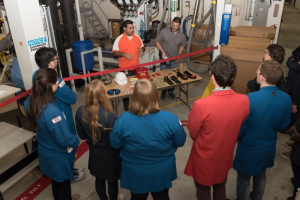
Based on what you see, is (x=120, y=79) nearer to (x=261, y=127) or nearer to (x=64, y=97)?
(x=64, y=97)

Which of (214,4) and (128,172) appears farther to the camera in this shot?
(214,4)

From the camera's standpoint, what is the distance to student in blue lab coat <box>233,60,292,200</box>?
2.09 m

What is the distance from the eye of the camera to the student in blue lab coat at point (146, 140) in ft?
5.91

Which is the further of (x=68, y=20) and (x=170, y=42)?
(x=68, y=20)

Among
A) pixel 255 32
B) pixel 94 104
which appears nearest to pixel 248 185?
pixel 94 104

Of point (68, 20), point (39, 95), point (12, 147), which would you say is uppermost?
point (68, 20)

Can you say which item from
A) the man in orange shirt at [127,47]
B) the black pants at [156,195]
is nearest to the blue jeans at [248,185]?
the black pants at [156,195]

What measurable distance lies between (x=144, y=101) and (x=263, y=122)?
1.07m

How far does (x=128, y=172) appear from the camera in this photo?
2.04 meters

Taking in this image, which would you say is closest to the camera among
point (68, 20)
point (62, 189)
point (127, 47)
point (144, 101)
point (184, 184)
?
point (144, 101)

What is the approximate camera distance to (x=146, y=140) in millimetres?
1818

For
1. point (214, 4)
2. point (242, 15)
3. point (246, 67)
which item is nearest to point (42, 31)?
point (246, 67)

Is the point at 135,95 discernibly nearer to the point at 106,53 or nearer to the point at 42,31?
the point at 42,31

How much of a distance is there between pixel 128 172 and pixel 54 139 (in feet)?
2.47
